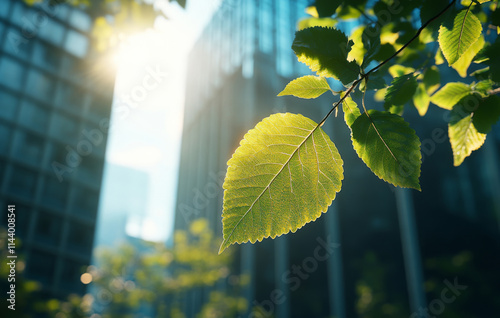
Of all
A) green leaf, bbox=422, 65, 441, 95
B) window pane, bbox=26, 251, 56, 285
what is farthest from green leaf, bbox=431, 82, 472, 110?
window pane, bbox=26, 251, 56, 285

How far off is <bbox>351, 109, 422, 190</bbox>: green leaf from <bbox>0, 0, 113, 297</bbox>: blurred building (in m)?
20.2

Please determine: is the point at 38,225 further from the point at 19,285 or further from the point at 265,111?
the point at 265,111

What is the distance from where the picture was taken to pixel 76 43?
70.3 feet

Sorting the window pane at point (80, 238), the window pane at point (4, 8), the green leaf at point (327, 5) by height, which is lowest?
the green leaf at point (327, 5)

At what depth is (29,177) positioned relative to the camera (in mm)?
18047

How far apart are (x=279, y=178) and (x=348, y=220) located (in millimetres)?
19654

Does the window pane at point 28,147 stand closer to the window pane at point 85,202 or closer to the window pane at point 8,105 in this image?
the window pane at point 8,105

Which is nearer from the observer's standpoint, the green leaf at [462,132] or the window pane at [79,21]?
the green leaf at [462,132]

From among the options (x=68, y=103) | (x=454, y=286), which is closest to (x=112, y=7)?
(x=454, y=286)

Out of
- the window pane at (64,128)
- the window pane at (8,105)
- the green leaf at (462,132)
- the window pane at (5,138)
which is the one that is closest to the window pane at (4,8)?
the window pane at (8,105)

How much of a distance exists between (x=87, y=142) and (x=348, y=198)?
56.1 feet

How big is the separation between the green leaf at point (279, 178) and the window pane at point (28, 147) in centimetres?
2066

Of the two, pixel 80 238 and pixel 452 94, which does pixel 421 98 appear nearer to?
pixel 452 94

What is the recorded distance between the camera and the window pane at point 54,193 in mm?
18906
